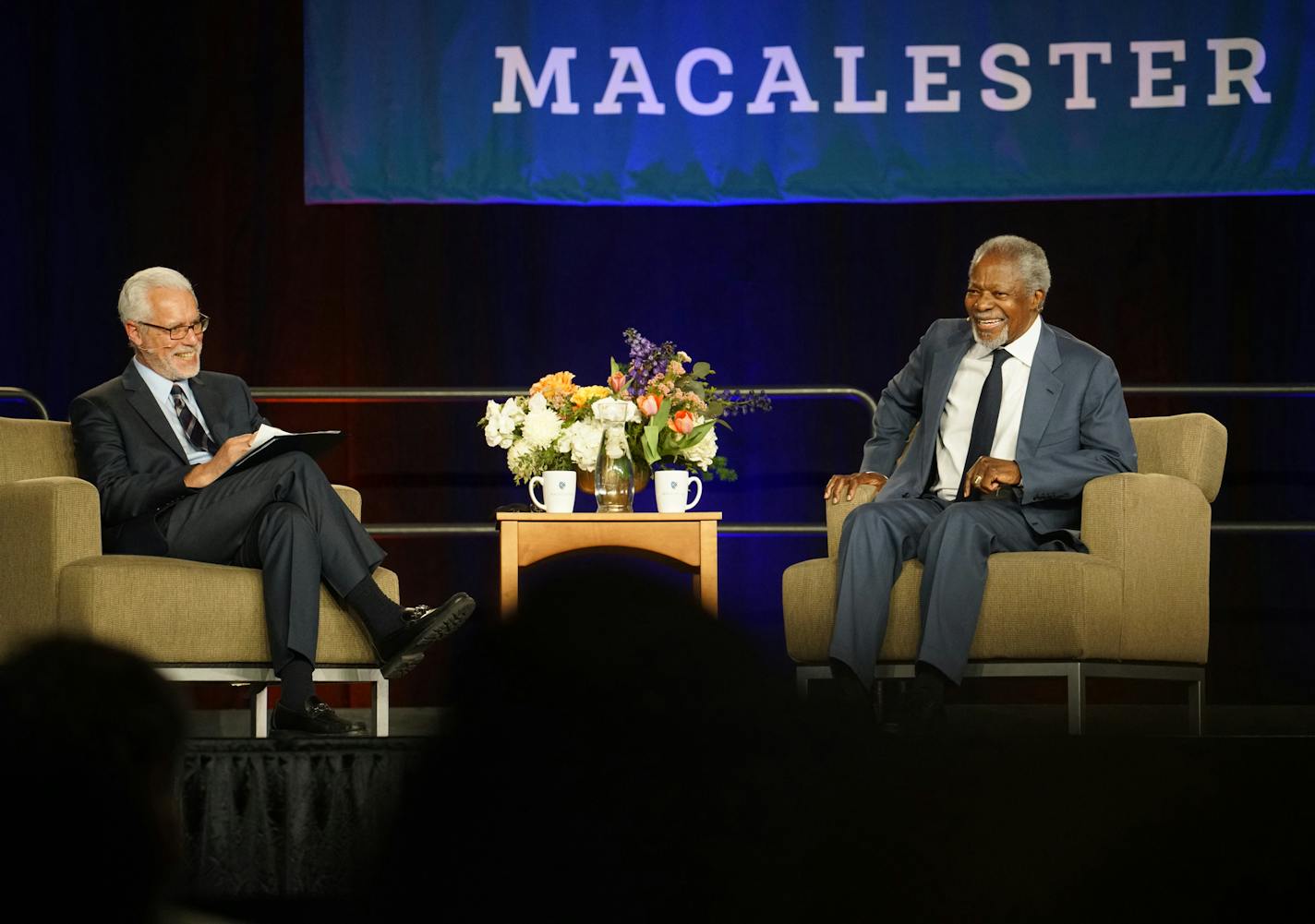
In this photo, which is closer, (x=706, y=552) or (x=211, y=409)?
(x=211, y=409)

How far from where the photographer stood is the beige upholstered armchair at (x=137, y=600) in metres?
3.16

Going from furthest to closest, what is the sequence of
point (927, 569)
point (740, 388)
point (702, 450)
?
point (740, 388) → point (702, 450) → point (927, 569)

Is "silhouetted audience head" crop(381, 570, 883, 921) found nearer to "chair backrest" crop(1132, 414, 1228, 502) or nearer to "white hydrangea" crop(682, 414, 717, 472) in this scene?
"chair backrest" crop(1132, 414, 1228, 502)

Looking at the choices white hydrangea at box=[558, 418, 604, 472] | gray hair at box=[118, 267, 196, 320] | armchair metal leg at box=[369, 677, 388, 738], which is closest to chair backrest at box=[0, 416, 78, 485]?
gray hair at box=[118, 267, 196, 320]

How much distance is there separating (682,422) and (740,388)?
2.79ft

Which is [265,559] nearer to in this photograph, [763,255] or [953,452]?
[953,452]

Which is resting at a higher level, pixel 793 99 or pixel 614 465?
pixel 793 99

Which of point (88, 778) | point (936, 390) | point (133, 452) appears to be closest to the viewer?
point (88, 778)

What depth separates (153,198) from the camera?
511 centimetres

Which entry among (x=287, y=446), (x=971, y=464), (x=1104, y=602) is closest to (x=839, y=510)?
(x=971, y=464)

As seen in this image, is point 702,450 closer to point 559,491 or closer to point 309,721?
point 559,491

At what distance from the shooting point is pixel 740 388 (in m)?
4.69

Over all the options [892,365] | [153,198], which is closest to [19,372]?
[153,198]

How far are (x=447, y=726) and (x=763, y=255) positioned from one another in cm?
446
